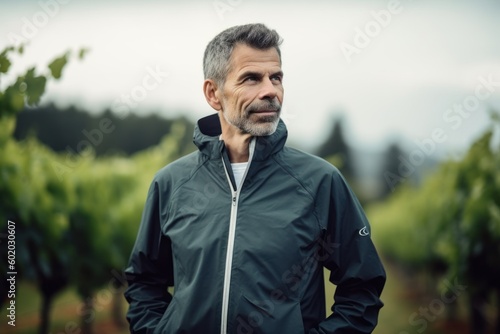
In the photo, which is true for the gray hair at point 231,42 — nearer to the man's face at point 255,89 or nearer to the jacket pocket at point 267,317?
the man's face at point 255,89

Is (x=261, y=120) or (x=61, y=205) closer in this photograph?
(x=261, y=120)

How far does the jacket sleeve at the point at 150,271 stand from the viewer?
2.39m

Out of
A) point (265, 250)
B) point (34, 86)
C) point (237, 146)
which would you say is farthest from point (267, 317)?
point (34, 86)

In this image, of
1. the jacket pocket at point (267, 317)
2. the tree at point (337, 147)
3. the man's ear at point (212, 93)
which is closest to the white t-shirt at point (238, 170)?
the man's ear at point (212, 93)

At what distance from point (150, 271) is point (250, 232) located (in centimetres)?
61

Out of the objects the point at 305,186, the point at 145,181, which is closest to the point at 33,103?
the point at 305,186

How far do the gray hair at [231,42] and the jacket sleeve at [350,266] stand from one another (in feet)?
2.26

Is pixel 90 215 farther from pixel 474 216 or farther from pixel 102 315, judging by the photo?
pixel 102 315

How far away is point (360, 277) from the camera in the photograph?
2.12 meters

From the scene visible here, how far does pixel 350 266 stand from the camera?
216 centimetres

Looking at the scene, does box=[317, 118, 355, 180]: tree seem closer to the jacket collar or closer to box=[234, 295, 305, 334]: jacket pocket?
the jacket collar

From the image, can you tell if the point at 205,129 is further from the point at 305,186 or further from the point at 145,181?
the point at 145,181

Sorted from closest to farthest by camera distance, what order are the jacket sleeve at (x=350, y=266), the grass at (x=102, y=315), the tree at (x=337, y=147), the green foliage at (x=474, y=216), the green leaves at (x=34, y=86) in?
1. the jacket sleeve at (x=350, y=266)
2. the green leaves at (x=34, y=86)
3. the green foliage at (x=474, y=216)
4. the grass at (x=102, y=315)
5. the tree at (x=337, y=147)

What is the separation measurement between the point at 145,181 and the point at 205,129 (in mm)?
9173
